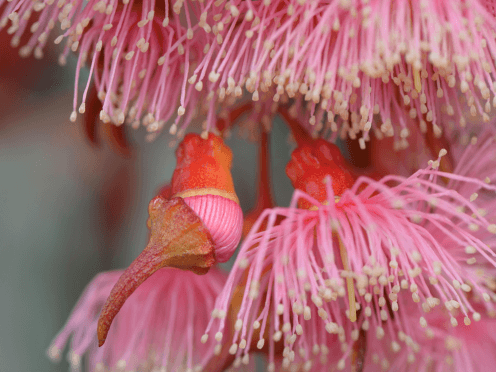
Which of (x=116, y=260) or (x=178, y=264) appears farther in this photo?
(x=116, y=260)

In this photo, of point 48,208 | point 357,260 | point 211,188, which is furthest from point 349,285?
point 48,208

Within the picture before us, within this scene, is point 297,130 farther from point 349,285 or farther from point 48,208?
point 48,208

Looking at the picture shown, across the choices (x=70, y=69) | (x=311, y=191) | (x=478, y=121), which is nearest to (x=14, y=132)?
(x=70, y=69)

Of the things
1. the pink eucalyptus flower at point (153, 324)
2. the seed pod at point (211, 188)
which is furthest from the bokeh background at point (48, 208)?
the seed pod at point (211, 188)

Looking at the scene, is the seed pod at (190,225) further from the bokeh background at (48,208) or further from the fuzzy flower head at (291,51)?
the bokeh background at (48,208)

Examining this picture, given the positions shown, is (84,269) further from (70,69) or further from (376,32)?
(376,32)
